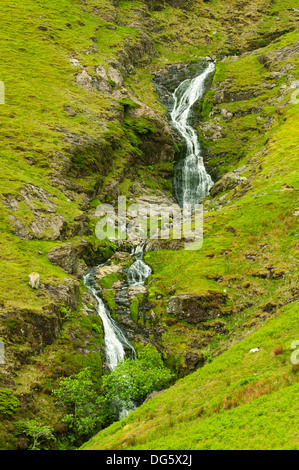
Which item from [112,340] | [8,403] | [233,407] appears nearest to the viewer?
[233,407]

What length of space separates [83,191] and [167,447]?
5034cm

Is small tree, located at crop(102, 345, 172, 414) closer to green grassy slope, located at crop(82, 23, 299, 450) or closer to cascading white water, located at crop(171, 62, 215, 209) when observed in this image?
green grassy slope, located at crop(82, 23, 299, 450)

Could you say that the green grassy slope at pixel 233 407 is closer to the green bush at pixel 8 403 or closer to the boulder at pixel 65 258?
the green bush at pixel 8 403

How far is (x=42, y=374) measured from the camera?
96.5 ft

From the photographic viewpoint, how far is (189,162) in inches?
3278

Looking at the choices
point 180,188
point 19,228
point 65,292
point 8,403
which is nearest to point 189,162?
point 180,188

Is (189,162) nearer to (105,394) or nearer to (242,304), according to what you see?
(242,304)

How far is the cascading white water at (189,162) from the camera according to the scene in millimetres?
75875

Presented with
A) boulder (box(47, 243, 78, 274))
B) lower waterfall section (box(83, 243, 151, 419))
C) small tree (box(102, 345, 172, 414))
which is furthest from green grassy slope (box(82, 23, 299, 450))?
boulder (box(47, 243, 78, 274))

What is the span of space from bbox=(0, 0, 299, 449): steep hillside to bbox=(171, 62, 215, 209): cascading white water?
270 centimetres

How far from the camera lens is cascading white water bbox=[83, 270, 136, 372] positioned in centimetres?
3535

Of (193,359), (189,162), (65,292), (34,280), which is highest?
(189,162)

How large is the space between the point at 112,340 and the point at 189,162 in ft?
180
